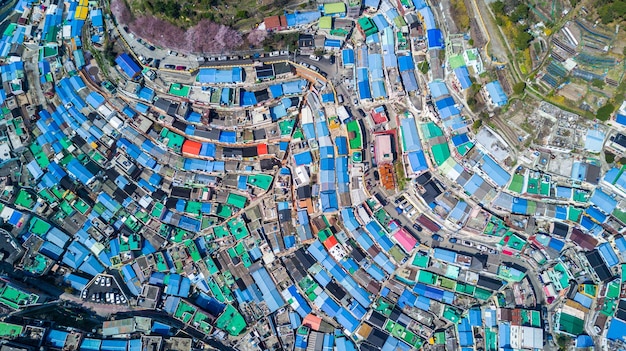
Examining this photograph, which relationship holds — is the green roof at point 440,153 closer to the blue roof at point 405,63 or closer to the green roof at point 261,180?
the blue roof at point 405,63

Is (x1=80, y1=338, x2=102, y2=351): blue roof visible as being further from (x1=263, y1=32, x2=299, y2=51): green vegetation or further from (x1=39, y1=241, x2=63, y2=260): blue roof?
(x1=263, y1=32, x2=299, y2=51): green vegetation

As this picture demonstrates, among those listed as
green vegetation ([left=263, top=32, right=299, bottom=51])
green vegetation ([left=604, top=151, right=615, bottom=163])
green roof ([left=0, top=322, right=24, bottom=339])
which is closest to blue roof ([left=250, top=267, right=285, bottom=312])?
green roof ([left=0, top=322, right=24, bottom=339])

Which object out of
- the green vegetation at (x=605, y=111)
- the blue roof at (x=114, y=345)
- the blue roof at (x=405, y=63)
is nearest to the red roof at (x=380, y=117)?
the blue roof at (x=405, y=63)

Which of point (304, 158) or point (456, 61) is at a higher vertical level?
point (456, 61)

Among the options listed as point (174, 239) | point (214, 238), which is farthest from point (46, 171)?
point (214, 238)

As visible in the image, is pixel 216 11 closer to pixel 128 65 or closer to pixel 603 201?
pixel 128 65

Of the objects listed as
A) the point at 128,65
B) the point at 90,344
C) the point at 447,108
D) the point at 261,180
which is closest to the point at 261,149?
the point at 261,180

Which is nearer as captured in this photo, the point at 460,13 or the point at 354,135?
the point at 460,13

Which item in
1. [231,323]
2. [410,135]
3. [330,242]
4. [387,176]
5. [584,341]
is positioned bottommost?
[231,323]
